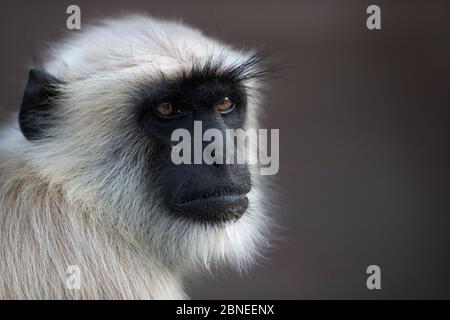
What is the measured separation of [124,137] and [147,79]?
281 millimetres

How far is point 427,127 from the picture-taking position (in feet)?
20.4

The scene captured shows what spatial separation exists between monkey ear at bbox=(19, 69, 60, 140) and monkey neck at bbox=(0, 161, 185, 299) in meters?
0.18

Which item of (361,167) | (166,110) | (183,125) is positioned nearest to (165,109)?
(166,110)

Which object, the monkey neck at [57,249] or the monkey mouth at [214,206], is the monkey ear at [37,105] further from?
the monkey mouth at [214,206]

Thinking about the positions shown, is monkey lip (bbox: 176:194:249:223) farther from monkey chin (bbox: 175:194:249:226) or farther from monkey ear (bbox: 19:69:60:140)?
monkey ear (bbox: 19:69:60:140)

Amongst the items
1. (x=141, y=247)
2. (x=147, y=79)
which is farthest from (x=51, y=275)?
(x=147, y=79)

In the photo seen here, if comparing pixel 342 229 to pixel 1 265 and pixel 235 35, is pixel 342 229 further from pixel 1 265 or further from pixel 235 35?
pixel 1 265

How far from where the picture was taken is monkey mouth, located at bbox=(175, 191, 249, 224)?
311cm

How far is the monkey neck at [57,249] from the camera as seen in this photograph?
2.93 meters

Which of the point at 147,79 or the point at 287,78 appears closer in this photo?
the point at 147,79

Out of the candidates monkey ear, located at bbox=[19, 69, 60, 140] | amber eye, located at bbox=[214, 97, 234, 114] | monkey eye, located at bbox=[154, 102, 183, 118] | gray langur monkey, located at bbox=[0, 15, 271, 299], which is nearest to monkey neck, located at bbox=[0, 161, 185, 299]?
gray langur monkey, located at bbox=[0, 15, 271, 299]

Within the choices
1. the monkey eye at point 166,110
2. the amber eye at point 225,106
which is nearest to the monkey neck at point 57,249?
the monkey eye at point 166,110

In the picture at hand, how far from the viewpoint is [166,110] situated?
3.26 m

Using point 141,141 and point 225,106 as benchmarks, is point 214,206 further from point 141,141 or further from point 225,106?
point 225,106
